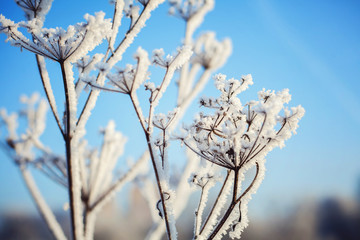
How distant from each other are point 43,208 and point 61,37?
2.09 metres

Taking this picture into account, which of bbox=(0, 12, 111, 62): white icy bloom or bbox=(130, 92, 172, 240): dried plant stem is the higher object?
bbox=(0, 12, 111, 62): white icy bloom

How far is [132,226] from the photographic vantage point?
22844 mm

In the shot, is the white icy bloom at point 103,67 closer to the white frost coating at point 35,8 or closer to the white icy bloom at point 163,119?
the white icy bloom at point 163,119

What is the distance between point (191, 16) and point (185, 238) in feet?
80.0

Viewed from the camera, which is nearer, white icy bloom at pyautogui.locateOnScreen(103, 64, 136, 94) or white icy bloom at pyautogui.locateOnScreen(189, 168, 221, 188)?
white icy bloom at pyautogui.locateOnScreen(103, 64, 136, 94)

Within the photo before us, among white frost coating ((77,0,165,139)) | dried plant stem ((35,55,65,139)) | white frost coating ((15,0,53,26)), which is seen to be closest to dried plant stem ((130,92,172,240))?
white frost coating ((77,0,165,139))

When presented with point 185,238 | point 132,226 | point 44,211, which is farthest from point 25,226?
point 44,211

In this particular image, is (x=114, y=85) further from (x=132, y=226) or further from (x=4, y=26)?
(x=132, y=226)

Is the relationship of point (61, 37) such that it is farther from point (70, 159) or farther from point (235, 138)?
point (235, 138)

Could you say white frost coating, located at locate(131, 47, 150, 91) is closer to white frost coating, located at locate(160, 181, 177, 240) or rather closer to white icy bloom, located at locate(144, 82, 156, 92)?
white icy bloom, located at locate(144, 82, 156, 92)

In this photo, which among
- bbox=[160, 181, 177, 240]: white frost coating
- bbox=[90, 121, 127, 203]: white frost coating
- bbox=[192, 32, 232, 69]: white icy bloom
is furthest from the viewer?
bbox=[192, 32, 232, 69]: white icy bloom

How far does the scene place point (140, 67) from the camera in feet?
4.28

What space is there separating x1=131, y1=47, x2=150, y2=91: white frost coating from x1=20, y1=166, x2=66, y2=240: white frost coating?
195cm

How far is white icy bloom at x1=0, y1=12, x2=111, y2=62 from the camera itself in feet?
4.40
